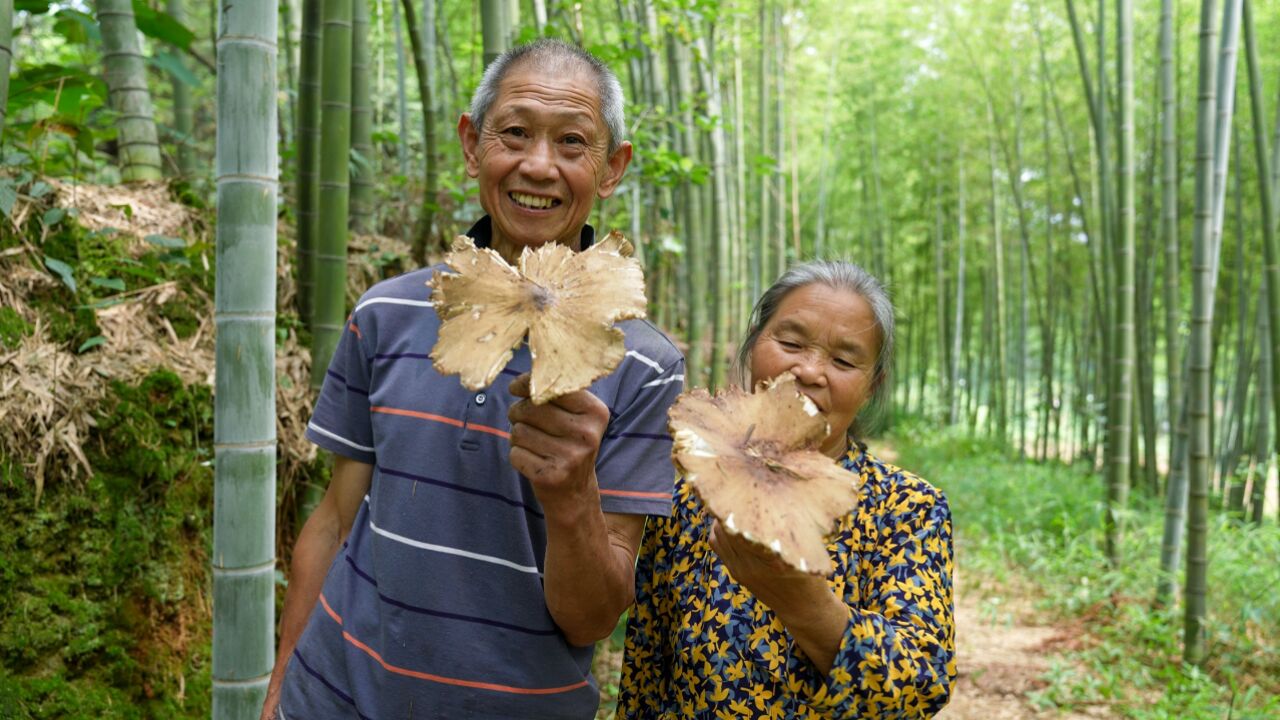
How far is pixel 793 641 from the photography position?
113 cm

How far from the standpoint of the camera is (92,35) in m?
3.17

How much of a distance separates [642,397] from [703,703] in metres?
0.43

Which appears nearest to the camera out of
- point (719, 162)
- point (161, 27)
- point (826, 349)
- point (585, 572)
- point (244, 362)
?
point (585, 572)

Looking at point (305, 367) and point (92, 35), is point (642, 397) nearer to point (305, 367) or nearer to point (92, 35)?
point (305, 367)

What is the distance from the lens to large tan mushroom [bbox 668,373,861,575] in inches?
33.4

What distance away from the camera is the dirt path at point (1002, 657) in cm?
383

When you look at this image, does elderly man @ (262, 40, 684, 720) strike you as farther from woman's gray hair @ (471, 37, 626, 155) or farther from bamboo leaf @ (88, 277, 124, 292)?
bamboo leaf @ (88, 277, 124, 292)

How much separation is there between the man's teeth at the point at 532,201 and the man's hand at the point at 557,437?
1.13 ft

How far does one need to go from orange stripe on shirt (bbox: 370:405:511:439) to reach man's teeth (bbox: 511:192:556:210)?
297 mm

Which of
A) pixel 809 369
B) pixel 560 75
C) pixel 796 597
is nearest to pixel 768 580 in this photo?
pixel 796 597

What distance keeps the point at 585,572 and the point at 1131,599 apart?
488cm

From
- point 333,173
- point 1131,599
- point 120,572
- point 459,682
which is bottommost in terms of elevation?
point 1131,599

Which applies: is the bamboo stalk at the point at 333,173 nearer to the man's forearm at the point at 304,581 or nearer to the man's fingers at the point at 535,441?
the man's forearm at the point at 304,581

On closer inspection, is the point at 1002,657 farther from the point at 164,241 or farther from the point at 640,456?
the point at 164,241
